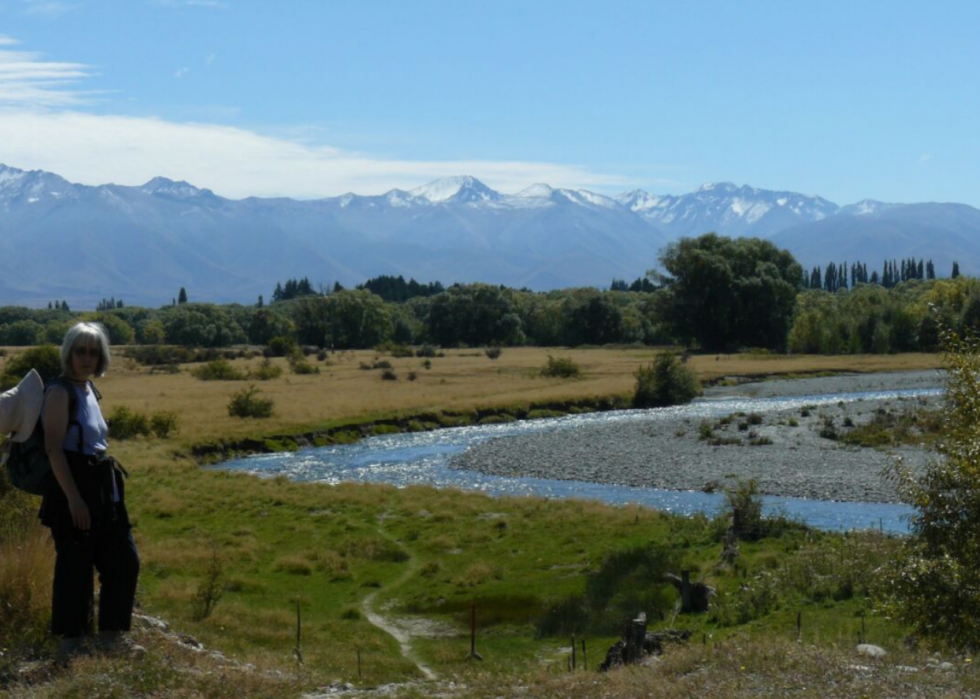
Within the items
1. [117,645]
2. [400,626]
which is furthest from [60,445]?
[400,626]

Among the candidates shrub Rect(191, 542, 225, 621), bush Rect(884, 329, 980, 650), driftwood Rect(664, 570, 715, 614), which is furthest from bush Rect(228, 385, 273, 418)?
bush Rect(884, 329, 980, 650)

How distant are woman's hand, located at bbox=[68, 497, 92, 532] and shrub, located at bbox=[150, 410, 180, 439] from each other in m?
45.3

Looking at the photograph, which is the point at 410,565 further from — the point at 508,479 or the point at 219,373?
the point at 219,373

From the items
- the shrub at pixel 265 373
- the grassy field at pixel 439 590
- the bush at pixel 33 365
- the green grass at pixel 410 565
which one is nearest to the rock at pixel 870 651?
the grassy field at pixel 439 590

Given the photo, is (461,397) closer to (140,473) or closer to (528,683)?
(140,473)

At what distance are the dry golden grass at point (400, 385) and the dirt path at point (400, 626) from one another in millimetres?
29601

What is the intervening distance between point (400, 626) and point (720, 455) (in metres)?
30.9

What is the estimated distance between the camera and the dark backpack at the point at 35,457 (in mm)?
9648

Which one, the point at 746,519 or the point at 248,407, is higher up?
the point at 248,407

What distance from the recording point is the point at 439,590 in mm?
23953

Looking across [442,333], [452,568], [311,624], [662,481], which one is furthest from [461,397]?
[442,333]

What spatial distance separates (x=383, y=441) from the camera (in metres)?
58.7

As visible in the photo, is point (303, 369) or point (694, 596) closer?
point (694, 596)

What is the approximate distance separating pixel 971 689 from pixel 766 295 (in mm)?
115662
